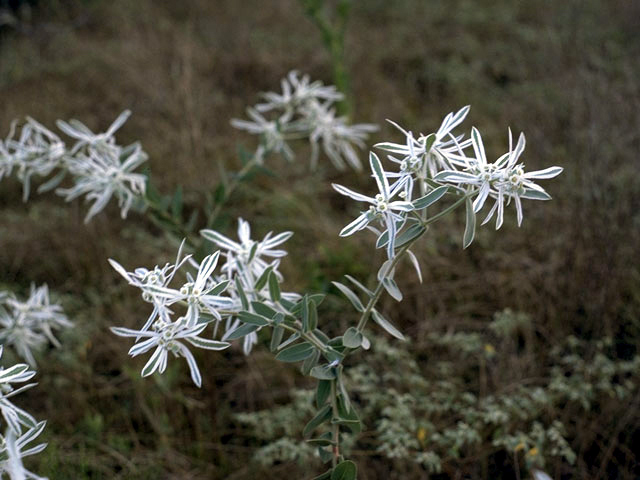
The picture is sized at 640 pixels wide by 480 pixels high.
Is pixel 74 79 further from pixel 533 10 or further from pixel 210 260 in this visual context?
pixel 210 260

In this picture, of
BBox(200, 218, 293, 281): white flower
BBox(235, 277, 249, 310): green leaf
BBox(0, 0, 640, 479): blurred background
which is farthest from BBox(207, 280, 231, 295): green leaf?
BBox(0, 0, 640, 479): blurred background

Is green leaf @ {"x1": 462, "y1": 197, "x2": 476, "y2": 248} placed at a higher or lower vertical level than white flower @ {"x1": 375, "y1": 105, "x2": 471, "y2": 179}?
lower

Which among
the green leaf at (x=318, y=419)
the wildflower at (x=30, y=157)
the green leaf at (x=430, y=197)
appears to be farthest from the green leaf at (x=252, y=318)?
the wildflower at (x=30, y=157)

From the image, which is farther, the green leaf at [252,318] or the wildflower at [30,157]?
the wildflower at [30,157]

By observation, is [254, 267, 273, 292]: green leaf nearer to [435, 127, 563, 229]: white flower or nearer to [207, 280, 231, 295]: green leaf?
[207, 280, 231, 295]: green leaf

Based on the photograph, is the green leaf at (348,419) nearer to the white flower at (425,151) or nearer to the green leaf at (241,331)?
the green leaf at (241,331)

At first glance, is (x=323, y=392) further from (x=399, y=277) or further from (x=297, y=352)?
(x=399, y=277)
